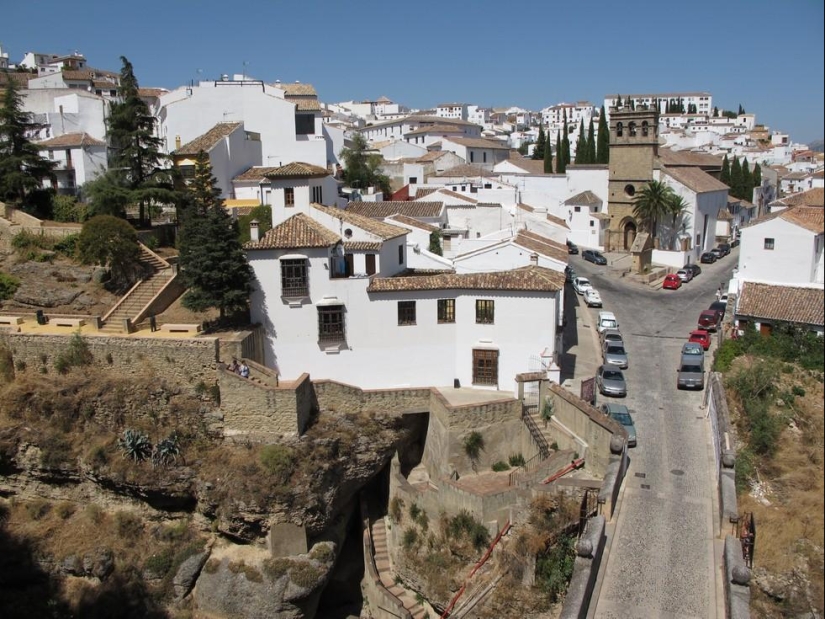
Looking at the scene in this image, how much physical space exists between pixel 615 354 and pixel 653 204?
2291 cm

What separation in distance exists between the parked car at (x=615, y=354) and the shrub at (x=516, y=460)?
6994 millimetres

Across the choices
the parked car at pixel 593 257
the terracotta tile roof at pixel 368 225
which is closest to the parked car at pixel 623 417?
the terracotta tile roof at pixel 368 225

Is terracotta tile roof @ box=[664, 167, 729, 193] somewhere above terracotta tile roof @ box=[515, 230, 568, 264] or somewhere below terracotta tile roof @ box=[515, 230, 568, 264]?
above

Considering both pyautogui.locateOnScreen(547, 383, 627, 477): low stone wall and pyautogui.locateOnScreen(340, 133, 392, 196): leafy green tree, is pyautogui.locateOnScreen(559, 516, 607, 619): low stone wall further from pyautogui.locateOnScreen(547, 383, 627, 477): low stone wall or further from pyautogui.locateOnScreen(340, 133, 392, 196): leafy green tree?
pyautogui.locateOnScreen(340, 133, 392, 196): leafy green tree

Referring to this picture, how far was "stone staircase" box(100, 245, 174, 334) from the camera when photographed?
87.6 ft

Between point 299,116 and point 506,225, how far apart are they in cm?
1487

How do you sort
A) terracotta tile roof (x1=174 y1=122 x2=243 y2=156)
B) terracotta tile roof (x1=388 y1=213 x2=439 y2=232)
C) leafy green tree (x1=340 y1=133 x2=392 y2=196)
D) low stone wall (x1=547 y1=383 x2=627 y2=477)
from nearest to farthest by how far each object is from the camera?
low stone wall (x1=547 y1=383 x2=627 y2=477) → terracotta tile roof (x1=174 y1=122 x2=243 y2=156) → terracotta tile roof (x1=388 y1=213 x2=439 y2=232) → leafy green tree (x1=340 y1=133 x2=392 y2=196)

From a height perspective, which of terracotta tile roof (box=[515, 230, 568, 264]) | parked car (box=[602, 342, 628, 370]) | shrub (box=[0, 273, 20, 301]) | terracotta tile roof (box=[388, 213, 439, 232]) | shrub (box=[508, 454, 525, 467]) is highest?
terracotta tile roof (box=[388, 213, 439, 232])

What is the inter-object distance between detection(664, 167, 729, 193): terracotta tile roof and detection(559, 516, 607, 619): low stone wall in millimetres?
38935

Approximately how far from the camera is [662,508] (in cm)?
1958

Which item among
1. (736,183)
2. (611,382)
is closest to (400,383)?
(611,382)

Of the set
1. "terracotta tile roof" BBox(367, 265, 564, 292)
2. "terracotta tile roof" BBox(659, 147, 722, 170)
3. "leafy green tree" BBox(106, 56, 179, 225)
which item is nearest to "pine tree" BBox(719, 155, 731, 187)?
"terracotta tile roof" BBox(659, 147, 722, 170)

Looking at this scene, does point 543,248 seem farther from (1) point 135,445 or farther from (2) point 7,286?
(2) point 7,286

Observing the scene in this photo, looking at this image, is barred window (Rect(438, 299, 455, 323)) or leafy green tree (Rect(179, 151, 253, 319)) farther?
barred window (Rect(438, 299, 455, 323))
